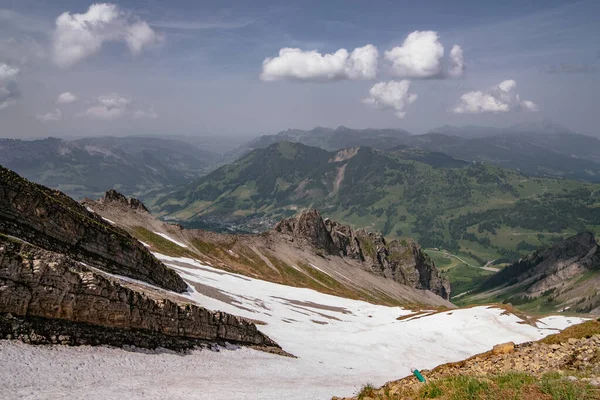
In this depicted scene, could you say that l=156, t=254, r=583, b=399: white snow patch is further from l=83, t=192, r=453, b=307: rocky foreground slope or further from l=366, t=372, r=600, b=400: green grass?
l=83, t=192, r=453, b=307: rocky foreground slope

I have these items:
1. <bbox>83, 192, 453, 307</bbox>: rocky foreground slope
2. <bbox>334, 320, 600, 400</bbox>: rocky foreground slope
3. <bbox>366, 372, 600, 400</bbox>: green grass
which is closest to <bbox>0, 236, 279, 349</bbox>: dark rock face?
<bbox>334, 320, 600, 400</bbox>: rocky foreground slope

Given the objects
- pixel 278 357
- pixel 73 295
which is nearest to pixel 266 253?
pixel 278 357

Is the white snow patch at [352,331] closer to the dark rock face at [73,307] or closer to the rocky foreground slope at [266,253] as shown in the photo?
the dark rock face at [73,307]

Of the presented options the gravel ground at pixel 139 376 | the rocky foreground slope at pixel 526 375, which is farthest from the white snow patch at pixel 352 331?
the rocky foreground slope at pixel 526 375

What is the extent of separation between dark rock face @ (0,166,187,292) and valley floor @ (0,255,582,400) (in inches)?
396

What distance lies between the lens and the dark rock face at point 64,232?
3675 cm

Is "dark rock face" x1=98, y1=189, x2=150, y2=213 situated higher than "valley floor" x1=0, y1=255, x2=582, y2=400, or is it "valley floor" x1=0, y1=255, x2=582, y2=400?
"dark rock face" x1=98, y1=189, x2=150, y2=213

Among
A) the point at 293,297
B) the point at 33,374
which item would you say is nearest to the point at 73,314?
the point at 33,374

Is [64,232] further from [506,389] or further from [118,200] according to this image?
[118,200]

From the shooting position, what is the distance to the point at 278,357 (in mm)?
39250

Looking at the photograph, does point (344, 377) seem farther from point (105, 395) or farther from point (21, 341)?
point (21, 341)

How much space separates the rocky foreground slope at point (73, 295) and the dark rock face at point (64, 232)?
4.0 inches

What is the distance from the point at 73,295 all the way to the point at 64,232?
20.8 meters

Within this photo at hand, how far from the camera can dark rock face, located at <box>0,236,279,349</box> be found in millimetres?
21453
